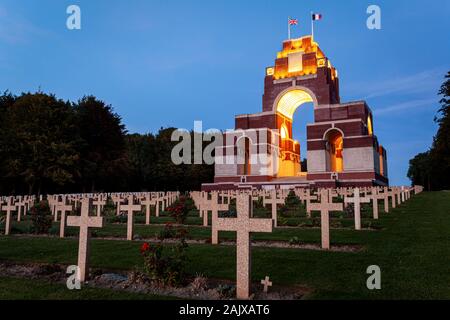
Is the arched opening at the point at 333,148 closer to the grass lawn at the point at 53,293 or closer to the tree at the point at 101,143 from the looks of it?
the tree at the point at 101,143

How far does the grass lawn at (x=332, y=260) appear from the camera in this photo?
4.39 m

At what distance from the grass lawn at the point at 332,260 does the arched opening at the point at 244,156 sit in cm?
3594

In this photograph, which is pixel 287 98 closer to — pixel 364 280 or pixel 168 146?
pixel 168 146

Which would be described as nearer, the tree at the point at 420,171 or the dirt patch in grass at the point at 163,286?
the dirt patch in grass at the point at 163,286

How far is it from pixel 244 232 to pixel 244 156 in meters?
41.8

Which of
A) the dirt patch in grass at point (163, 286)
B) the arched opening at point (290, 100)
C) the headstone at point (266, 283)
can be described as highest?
the arched opening at point (290, 100)

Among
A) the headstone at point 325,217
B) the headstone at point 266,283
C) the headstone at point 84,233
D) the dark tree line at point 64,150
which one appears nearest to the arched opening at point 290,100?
the dark tree line at point 64,150

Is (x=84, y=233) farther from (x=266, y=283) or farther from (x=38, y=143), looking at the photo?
(x=38, y=143)

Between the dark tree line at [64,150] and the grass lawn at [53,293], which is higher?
the dark tree line at [64,150]

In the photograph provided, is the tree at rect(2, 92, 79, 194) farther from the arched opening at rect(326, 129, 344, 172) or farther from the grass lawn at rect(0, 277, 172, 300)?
the grass lawn at rect(0, 277, 172, 300)

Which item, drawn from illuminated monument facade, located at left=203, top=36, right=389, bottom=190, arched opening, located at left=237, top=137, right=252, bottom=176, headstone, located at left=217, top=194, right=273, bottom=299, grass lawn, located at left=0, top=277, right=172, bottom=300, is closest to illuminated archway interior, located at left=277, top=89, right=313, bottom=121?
illuminated monument facade, located at left=203, top=36, right=389, bottom=190

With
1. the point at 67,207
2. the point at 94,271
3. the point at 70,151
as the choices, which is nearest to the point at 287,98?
the point at 70,151

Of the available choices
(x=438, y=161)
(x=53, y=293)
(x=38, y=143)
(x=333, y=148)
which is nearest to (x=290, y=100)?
(x=333, y=148)

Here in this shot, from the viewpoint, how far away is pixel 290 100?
4978 cm
